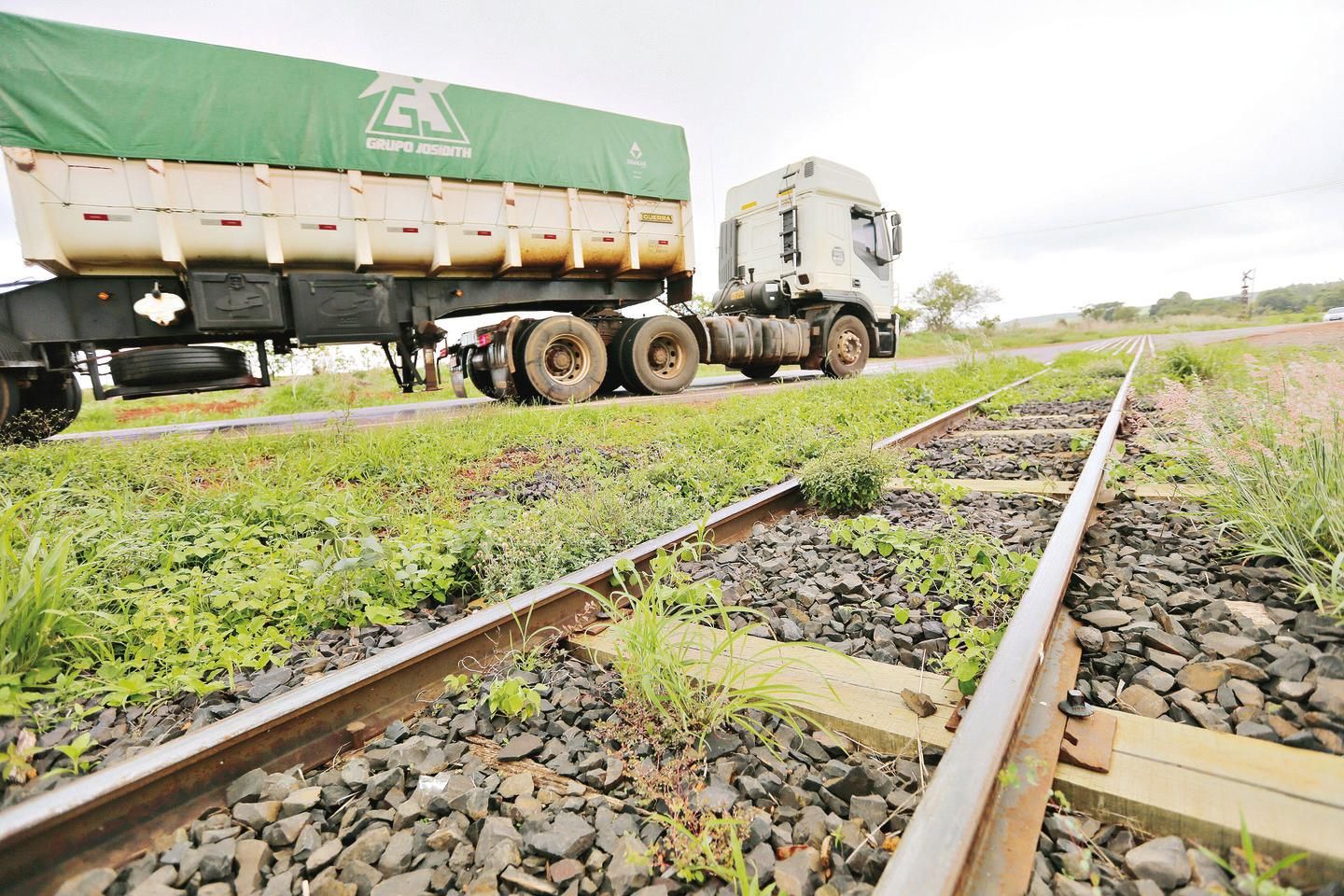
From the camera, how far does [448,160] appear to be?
291 inches

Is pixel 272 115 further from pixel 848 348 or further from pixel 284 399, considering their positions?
pixel 848 348

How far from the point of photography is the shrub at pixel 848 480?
3.18m

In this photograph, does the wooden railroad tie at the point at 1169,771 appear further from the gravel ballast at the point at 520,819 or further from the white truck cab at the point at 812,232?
the white truck cab at the point at 812,232

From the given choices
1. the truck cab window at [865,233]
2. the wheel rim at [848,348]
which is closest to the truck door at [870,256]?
the truck cab window at [865,233]

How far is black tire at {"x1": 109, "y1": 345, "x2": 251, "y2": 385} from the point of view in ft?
19.3

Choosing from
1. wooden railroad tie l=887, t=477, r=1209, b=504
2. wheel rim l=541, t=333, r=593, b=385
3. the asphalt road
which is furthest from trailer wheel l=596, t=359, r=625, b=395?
wooden railroad tie l=887, t=477, r=1209, b=504

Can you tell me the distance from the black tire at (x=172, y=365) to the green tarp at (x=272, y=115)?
1854mm

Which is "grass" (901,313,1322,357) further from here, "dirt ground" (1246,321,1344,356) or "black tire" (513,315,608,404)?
"black tire" (513,315,608,404)

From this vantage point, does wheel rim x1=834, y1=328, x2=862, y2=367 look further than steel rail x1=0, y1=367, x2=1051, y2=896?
Yes

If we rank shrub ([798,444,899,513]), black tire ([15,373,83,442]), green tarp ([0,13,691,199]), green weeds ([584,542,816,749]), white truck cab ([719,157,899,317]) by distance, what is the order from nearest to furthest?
green weeds ([584,542,816,749]) → shrub ([798,444,899,513]) → green tarp ([0,13,691,199]) → black tire ([15,373,83,442]) → white truck cab ([719,157,899,317])

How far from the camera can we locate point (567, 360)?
8742mm

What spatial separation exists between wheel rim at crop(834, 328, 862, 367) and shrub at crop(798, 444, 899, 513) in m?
9.14

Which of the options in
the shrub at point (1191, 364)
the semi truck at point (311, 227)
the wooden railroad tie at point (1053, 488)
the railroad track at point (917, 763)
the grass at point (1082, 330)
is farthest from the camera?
the grass at point (1082, 330)

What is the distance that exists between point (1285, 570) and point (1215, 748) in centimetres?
105
